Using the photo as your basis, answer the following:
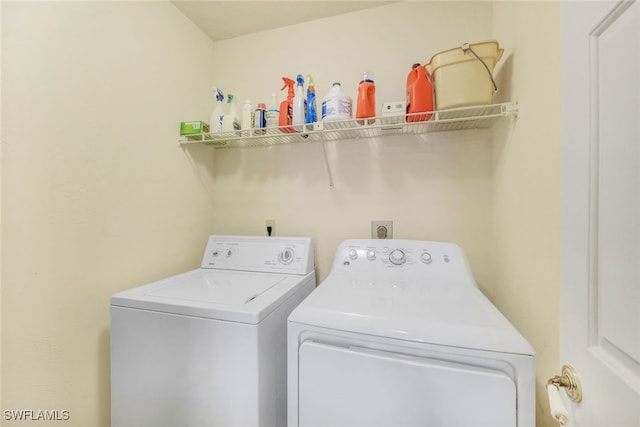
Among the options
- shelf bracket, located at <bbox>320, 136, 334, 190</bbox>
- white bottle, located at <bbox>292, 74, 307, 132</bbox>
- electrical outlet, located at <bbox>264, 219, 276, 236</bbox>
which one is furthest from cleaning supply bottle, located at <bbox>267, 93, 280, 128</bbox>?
electrical outlet, located at <bbox>264, 219, 276, 236</bbox>

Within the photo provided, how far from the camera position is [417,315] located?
0.83m

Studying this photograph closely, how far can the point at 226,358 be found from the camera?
3.06 feet

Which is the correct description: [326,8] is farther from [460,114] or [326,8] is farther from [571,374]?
[571,374]

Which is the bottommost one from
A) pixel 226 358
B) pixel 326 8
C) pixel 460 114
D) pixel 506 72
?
pixel 226 358

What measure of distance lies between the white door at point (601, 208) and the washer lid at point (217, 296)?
858 mm

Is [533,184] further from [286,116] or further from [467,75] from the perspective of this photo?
[286,116]

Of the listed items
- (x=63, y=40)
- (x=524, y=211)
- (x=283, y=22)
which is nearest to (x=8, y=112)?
(x=63, y=40)

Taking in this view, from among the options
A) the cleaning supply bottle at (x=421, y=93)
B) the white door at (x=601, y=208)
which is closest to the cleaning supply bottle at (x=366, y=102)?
the cleaning supply bottle at (x=421, y=93)

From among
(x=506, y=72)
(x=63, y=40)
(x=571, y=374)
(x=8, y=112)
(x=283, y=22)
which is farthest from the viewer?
(x=283, y=22)

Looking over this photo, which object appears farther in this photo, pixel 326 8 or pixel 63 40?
pixel 326 8

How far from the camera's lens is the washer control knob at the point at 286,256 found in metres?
1.50

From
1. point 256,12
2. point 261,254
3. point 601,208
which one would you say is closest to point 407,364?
point 601,208

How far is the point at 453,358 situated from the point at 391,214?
92 centimetres

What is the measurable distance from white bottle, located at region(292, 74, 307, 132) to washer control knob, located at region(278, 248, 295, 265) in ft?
2.28
